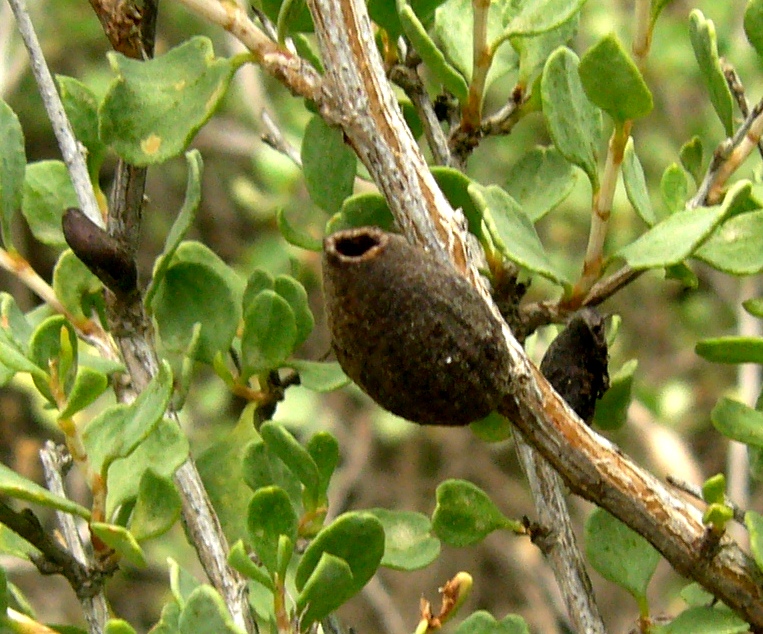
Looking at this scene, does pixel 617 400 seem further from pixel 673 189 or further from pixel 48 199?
pixel 48 199

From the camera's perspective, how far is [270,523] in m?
0.68

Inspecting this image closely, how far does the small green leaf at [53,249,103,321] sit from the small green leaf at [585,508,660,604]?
0.45 metres

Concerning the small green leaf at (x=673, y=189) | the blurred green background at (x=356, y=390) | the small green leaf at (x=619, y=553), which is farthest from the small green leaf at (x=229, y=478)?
the blurred green background at (x=356, y=390)

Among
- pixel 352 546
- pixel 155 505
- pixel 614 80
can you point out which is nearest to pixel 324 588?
pixel 352 546

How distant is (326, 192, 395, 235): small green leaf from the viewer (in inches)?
30.5

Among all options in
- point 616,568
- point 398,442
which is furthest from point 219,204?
point 616,568

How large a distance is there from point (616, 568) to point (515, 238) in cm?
28

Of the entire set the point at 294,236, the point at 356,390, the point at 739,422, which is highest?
the point at 294,236

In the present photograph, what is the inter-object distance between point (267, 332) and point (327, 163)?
141 mm

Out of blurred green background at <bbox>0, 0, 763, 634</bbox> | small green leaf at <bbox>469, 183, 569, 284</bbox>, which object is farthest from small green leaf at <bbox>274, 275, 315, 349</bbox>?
blurred green background at <bbox>0, 0, 763, 634</bbox>

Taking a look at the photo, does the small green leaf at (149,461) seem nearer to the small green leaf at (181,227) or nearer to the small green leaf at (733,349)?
the small green leaf at (181,227)

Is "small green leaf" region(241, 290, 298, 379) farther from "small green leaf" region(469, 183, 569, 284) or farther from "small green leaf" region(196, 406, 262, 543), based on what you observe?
"small green leaf" region(469, 183, 569, 284)

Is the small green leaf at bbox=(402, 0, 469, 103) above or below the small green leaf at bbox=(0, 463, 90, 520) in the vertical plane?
above

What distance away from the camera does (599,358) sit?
31.1 inches
